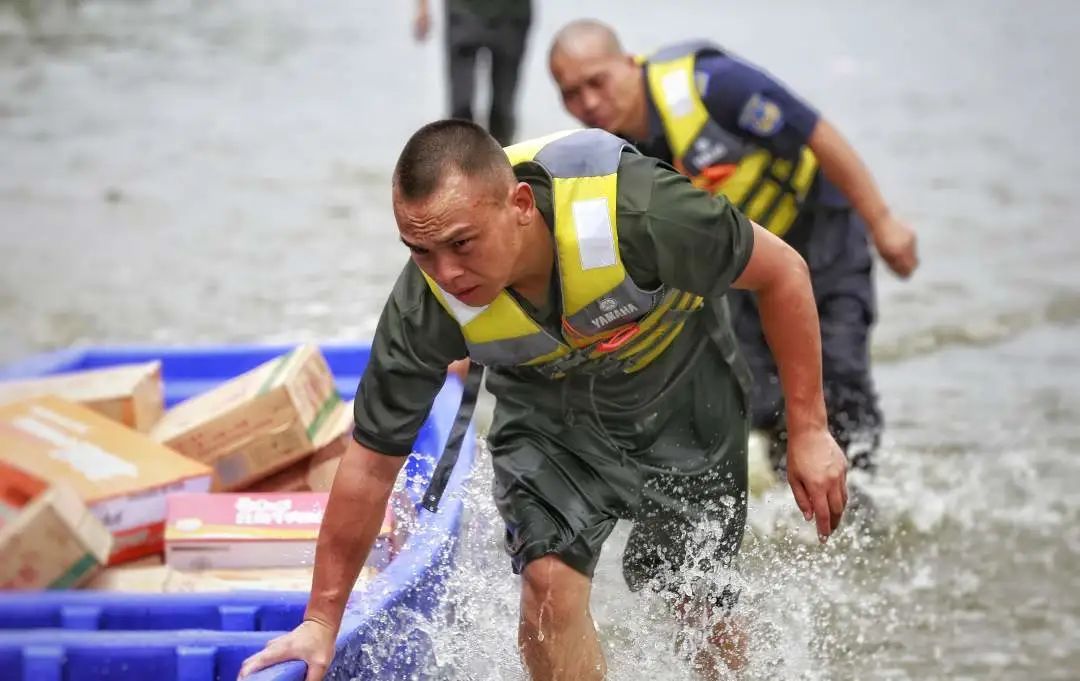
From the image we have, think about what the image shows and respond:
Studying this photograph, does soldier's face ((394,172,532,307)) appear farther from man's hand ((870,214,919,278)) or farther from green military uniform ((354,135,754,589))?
man's hand ((870,214,919,278))

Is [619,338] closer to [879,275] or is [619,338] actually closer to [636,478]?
[636,478]

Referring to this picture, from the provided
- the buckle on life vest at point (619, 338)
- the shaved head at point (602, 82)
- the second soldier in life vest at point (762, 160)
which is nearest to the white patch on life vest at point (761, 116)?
the second soldier in life vest at point (762, 160)

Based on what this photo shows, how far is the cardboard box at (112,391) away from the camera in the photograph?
3.61 metres

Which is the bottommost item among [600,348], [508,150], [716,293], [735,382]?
[735,382]

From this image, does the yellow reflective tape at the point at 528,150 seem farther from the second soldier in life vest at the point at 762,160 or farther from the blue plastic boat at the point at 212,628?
the second soldier in life vest at the point at 762,160

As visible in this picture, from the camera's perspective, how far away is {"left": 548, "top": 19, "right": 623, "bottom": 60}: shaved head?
379 centimetres

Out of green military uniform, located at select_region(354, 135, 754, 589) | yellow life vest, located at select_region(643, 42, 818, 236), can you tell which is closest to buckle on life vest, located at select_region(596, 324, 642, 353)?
green military uniform, located at select_region(354, 135, 754, 589)

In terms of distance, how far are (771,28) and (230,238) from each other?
708 cm

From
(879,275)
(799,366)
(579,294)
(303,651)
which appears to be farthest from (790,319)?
(879,275)

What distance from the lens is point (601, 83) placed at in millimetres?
3768

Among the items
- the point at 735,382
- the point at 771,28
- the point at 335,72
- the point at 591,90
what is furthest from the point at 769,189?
the point at 771,28

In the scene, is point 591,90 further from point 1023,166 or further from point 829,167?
point 1023,166

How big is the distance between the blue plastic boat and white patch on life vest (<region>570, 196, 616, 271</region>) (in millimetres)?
821

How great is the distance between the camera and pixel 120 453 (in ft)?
10.9
